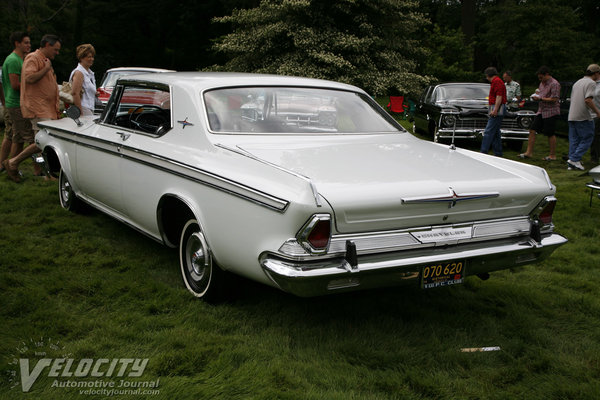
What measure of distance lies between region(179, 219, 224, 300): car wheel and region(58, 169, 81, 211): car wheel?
241 cm

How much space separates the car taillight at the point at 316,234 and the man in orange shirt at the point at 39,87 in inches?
208

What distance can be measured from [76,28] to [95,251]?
32.6 m

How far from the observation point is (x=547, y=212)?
12.2 feet

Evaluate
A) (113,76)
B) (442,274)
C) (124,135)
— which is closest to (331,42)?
(113,76)

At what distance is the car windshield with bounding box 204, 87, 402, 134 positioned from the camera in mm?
4008

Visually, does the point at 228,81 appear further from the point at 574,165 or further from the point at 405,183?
the point at 574,165

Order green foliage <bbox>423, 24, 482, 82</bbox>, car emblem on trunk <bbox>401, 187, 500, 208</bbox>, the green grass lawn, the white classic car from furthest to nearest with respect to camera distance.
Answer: green foliage <bbox>423, 24, 482, 82</bbox>
car emblem on trunk <bbox>401, 187, 500, 208</bbox>
the white classic car
the green grass lawn

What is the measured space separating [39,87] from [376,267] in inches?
226

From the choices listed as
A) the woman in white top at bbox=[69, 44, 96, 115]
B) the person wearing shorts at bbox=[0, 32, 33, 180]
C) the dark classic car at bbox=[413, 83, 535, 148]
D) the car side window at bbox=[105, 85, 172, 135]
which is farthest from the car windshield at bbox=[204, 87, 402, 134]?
the dark classic car at bbox=[413, 83, 535, 148]

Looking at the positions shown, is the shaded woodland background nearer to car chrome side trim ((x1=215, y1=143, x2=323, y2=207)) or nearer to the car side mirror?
the car side mirror

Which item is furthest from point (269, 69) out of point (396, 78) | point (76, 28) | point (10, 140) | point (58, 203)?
point (76, 28)

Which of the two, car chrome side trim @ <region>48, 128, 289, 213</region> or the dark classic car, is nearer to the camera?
car chrome side trim @ <region>48, 128, 289, 213</region>

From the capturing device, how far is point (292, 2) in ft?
50.8

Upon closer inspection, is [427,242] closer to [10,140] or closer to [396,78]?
[10,140]
